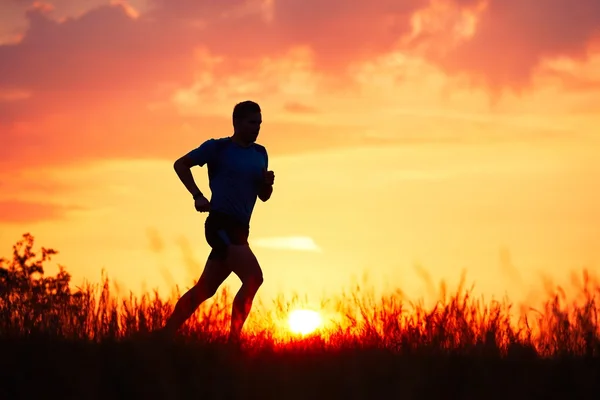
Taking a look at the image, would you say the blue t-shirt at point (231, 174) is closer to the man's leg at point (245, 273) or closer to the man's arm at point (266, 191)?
the man's arm at point (266, 191)

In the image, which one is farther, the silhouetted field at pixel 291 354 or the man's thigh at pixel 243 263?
the man's thigh at pixel 243 263

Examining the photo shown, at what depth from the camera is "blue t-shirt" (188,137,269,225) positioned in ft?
26.5

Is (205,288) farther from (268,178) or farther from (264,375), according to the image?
(264,375)

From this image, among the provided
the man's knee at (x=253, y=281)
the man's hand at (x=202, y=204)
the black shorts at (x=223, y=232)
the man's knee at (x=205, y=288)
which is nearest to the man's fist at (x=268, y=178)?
the black shorts at (x=223, y=232)

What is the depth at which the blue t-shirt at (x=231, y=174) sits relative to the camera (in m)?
8.07

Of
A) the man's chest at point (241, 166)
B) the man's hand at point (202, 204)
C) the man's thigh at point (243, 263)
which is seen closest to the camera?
the man's hand at point (202, 204)

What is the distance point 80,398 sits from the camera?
4758 millimetres

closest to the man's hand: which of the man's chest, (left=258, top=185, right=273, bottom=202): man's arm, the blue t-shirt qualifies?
the blue t-shirt

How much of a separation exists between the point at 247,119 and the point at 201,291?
1.57 meters

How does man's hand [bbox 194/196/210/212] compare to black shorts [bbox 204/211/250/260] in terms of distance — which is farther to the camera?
black shorts [bbox 204/211/250/260]

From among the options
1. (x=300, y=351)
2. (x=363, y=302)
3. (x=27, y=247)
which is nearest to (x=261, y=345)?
(x=300, y=351)

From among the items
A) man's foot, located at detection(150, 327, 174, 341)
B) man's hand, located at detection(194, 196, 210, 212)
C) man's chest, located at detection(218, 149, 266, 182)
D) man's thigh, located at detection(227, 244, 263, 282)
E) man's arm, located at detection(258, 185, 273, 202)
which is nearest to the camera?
man's foot, located at detection(150, 327, 174, 341)

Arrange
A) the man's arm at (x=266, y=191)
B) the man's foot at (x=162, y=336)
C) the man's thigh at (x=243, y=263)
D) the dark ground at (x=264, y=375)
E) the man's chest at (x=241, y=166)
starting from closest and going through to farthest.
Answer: the dark ground at (x=264, y=375) < the man's foot at (x=162, y=336) < the man's thigh at (x=243, y=263) < the man's chest at (x=241, y=166) < the man's arm at (x=266, y=191)

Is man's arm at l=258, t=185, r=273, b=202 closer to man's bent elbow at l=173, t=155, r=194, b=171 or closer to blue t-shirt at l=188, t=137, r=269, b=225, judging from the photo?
blue t-shirt at l=188, t=137, r=269, b=225
